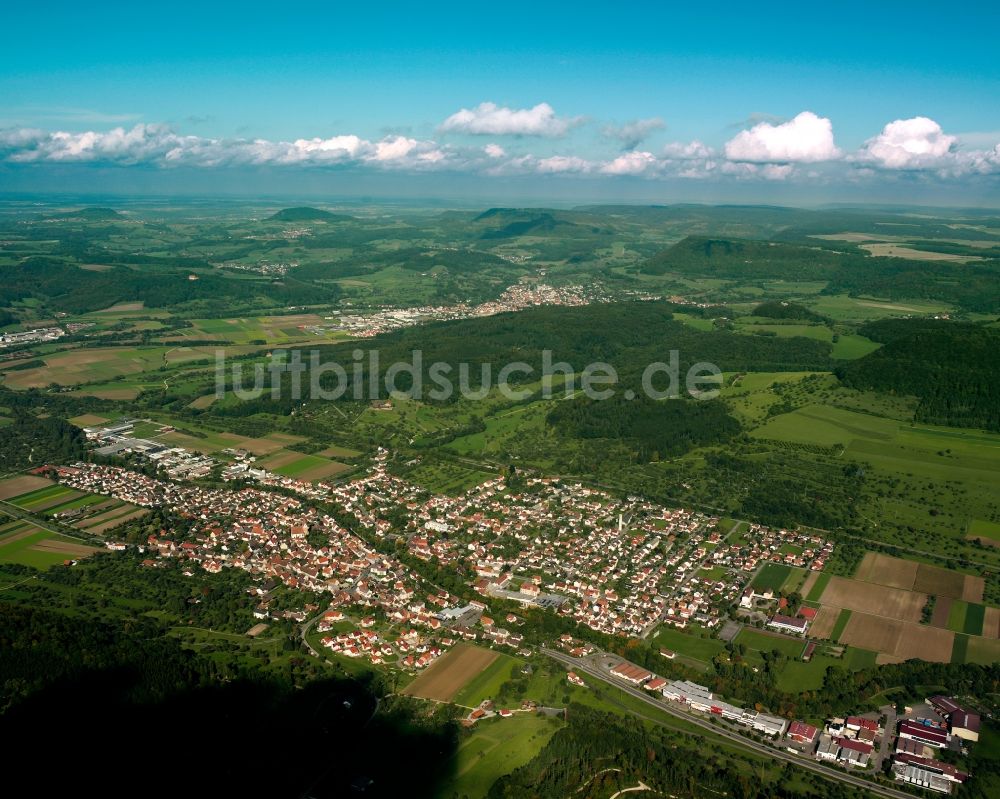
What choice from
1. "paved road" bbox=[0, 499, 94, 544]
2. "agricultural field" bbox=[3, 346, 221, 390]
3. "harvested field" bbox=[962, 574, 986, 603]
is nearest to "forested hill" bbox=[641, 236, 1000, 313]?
"harvested field" bbox=[962, 574, 986, 603]

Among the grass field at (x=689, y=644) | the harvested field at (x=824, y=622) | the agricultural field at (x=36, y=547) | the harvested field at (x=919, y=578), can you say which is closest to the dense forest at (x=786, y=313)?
the harvested field at (x=919, y=578)

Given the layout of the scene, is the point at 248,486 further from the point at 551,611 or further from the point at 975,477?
the point at 975,477

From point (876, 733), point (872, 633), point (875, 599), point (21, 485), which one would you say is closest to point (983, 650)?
point (872, 633)

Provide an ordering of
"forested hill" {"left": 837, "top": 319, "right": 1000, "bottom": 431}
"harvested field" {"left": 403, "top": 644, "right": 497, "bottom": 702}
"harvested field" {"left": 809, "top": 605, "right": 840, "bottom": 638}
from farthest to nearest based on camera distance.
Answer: "forested hill" {"left": 837, "top": 319, "right": 1000, "bottom": 431} < "harvested field" {"left": 809, "top": 605, "right": 840, "bottom": 638} < "harvested field" {"left": 403, "top": 644, "right": 497, "bottom": 702}

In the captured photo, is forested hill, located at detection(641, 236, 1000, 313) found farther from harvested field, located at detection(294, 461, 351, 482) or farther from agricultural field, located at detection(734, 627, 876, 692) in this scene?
harvested field, located at detection(294, 461, 351, 482)

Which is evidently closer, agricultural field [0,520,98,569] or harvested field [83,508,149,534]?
agricultural field [0,520,98,569]

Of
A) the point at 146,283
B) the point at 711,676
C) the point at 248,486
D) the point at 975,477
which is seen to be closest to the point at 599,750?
the point at 711,676
